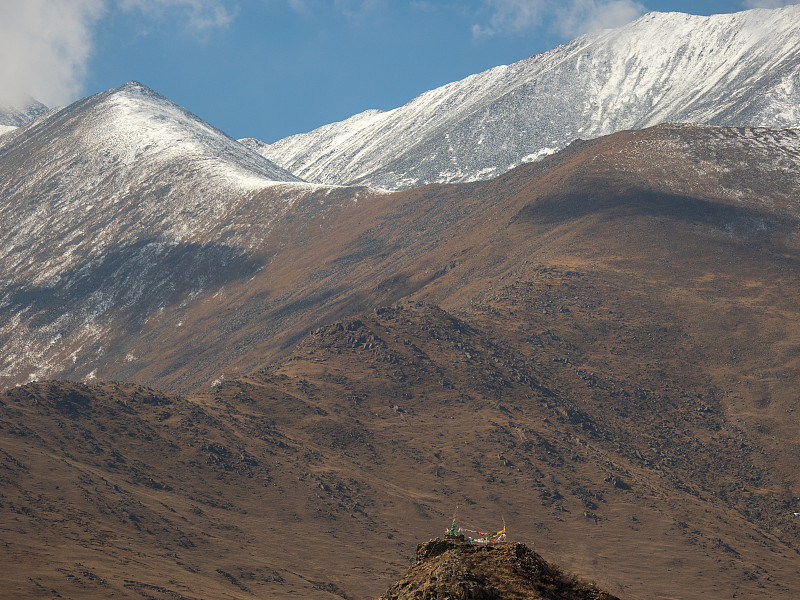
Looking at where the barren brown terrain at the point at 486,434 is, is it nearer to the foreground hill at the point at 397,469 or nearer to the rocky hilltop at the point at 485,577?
the foreground hill at the point at 397,469

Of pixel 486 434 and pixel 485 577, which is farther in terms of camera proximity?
pixel 486 434

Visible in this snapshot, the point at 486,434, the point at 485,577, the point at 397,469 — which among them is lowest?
the point at 485,577

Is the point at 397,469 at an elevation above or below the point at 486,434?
below

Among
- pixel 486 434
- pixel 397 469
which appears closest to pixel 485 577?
pixel 397 469

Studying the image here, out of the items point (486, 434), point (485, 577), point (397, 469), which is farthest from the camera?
point (486, 434)

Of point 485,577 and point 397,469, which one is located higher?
point 397,469

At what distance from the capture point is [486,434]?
115m

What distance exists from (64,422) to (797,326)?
97.5 metres

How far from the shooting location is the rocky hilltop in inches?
853

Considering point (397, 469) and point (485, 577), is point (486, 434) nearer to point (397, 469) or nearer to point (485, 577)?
point (397, 469)

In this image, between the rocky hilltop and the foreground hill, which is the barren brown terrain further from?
the rocky hilltop

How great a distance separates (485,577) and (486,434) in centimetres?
9351

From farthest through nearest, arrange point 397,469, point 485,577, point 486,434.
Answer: point 486,434 < point 397,469 < point 485,577

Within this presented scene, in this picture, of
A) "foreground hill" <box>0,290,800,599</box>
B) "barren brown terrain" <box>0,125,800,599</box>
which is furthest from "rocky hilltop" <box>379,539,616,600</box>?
"foreground hill" <box>0,290,800,599</box>
